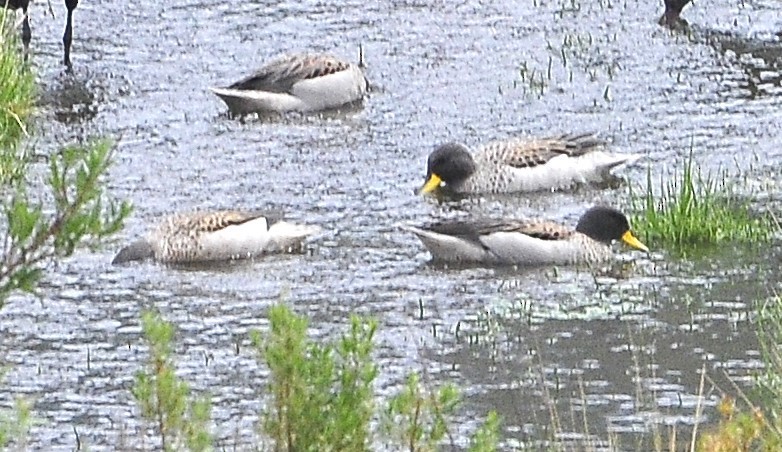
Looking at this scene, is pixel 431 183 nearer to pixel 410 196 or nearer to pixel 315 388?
pixel 410 196

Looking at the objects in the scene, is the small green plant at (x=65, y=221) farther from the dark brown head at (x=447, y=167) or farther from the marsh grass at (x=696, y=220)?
the dark brown head at (x=447, y=167)

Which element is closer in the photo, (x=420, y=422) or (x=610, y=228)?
(x=420, y=422)

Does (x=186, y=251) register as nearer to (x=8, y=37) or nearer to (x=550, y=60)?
(x=8, y=37)

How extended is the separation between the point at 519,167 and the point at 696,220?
174 centimetres

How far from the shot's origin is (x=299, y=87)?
1438cm

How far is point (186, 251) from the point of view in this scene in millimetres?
11234

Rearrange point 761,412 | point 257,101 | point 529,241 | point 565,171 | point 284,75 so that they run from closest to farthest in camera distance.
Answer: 1. point 761,412
2. point 529,241
3. point 565,171
4. point 257,101
5. point 284,75

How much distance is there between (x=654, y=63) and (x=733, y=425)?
9162 mm

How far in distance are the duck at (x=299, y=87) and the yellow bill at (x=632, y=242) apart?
365 centimetres

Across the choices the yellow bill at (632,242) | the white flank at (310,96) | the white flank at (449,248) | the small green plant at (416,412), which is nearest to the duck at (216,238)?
the white flank at (449,248)

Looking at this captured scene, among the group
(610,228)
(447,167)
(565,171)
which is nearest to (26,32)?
(447,167)

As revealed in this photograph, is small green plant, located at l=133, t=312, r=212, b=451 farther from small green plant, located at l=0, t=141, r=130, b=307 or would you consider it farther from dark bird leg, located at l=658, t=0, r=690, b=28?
dark bird leg, located at l=658, t=0, r=690, b=28

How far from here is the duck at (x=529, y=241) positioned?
11.1 meters

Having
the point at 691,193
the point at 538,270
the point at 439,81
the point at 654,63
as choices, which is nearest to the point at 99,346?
the point at 538,270
